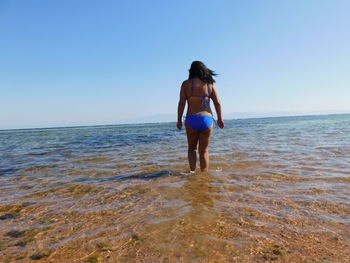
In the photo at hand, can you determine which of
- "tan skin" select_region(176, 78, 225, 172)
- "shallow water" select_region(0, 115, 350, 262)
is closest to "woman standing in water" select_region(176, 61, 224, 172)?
"tan skin" select_region(176, 78, 225, 172)

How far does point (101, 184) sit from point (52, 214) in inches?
60.9

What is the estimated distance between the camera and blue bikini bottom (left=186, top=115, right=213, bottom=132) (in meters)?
5.23

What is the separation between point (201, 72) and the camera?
5293 mm

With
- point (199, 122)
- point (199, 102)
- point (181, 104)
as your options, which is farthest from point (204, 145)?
point (181, 104)

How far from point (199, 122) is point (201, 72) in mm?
1115

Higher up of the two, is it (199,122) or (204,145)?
(199,122)

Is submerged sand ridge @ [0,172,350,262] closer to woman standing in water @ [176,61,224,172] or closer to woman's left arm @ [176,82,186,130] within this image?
woman standing in water @ [176,61,224,172]

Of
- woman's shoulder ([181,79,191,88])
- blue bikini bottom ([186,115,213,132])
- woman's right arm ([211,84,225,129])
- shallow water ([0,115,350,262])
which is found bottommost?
shallow water ([0,115,350,262])

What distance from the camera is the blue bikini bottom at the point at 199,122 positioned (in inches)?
206

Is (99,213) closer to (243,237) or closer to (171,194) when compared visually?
(171,194)

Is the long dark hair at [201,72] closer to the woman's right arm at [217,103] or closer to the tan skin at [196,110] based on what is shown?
the tan skin at [196,110]

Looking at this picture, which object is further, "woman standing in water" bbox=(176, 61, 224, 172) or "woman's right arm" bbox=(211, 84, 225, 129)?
"woman's right arm" bbox=(211, 84, 225, 129)

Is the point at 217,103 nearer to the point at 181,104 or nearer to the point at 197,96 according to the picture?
the point at 197,96

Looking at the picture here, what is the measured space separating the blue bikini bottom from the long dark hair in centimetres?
83
